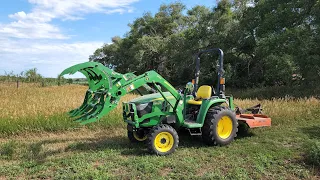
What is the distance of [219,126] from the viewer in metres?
6.77

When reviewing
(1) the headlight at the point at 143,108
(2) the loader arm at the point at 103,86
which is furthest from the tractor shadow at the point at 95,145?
(2) the loader arm at the point at 103,86

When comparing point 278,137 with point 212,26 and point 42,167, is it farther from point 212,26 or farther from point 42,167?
point 212,26

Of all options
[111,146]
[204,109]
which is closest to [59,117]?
[111,146]

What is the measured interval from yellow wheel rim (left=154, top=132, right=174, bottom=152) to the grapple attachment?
3.53ft

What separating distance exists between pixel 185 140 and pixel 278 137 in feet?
7.48

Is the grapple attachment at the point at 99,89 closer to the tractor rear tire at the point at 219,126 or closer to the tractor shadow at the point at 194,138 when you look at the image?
the tractor rear tire at the point at 219,126

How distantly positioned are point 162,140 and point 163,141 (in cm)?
3

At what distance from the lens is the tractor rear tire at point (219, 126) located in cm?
644

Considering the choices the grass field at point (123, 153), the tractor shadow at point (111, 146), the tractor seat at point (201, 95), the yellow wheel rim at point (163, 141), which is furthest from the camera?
the tractor seat at point (201, 95)

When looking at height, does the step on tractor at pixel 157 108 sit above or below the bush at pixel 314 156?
above

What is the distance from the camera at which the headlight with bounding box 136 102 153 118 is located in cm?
611

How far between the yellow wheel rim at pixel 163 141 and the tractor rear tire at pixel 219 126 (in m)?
0.93

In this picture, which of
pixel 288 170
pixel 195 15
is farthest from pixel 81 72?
pixel 195 15

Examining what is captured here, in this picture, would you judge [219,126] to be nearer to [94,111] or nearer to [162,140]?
[162,140]
